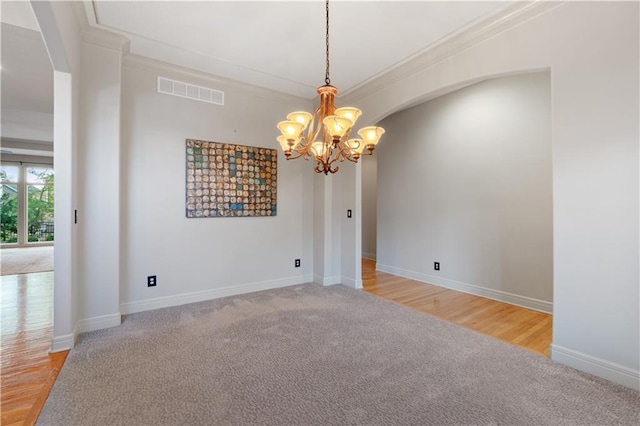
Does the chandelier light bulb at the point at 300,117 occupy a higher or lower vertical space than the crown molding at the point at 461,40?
lower

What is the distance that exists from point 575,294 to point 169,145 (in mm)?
4039

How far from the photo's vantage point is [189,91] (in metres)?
3.47

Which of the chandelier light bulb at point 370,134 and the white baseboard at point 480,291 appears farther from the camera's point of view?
the white baseboard at point 480,291

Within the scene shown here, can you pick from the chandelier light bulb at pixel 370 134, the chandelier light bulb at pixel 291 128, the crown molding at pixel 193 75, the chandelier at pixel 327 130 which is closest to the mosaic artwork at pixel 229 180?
the crown molding at pixel 193 75

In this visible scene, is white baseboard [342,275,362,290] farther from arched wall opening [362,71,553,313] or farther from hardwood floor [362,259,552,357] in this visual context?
arched wall opening [362,71,553,313]

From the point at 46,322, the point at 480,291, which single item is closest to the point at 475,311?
the point at 480,291

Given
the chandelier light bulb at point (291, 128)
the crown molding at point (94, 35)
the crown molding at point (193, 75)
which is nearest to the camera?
the chandelier light bulb at point (291, 128)

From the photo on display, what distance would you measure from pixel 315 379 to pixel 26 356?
2.30 m

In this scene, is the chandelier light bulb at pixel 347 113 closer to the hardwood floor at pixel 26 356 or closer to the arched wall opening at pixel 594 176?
the arched wall opening at pixel 594 176

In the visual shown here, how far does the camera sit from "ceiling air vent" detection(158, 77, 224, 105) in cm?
332

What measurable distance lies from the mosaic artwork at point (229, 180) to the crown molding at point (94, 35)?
3.54ft

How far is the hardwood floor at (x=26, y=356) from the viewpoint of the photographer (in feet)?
5.56

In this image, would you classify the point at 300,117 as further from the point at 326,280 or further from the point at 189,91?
the point at 326,280

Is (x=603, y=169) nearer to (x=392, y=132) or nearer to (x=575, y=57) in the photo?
(x=575, y=57)
